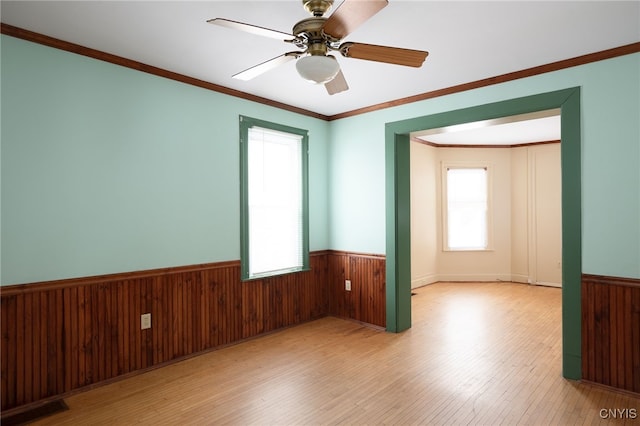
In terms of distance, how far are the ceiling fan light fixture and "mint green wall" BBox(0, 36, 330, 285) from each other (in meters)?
1.86

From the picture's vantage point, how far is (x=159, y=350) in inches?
128

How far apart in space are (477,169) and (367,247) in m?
3.79

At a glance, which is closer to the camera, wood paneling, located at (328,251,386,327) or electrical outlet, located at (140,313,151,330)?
electrical outlet, located at (140,313,151,330)

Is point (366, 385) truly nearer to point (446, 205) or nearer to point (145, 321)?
point (145, 321)

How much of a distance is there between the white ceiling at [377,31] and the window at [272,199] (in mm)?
808

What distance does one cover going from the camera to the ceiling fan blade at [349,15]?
1660 mm

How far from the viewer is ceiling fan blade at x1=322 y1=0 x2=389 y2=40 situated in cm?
166

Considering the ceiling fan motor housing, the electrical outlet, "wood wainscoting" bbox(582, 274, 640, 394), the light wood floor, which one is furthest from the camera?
the electrical outlet

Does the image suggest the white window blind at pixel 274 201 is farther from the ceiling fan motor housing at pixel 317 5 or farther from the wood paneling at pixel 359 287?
the ceiling fan motor housing at pixel 317 5

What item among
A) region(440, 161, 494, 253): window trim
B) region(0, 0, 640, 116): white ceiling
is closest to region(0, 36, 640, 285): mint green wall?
region(0, 0, 640, 116): white ceiling

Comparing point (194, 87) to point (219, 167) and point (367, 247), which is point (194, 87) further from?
point (367, 247)

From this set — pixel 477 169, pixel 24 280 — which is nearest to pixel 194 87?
pixel 24 280

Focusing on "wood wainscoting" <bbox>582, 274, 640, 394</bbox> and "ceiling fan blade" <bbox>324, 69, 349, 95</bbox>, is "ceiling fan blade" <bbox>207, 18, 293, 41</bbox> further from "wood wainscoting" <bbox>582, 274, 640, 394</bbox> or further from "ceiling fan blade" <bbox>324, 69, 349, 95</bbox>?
"wood wainscoting" <bbox>582, 274, 640, 394</bbox>

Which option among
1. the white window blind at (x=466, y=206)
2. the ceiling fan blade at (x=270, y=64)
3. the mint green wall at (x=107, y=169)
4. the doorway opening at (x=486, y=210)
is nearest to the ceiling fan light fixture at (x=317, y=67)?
the ceiling fan blade at (x=270, y=64)
